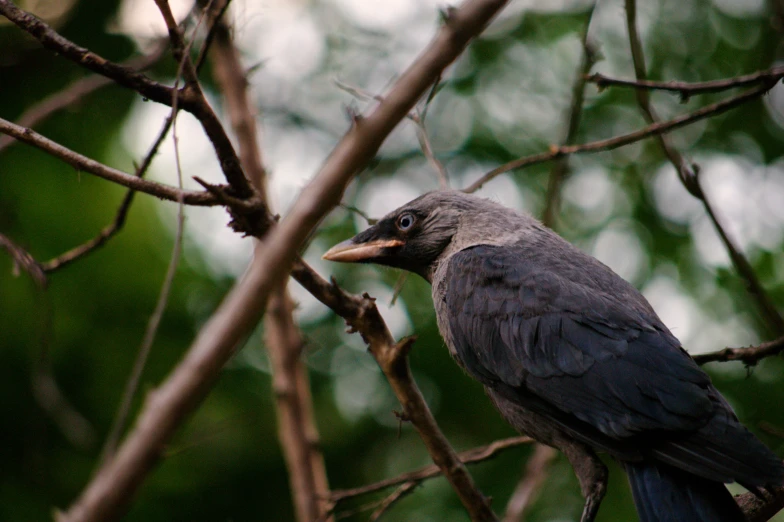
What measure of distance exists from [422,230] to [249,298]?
314 cm

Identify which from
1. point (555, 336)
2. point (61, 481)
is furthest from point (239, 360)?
point (555, 336)

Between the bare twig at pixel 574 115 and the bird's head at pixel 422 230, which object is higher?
the bare twig at pixel 574 115

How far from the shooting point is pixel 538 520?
6.48 m

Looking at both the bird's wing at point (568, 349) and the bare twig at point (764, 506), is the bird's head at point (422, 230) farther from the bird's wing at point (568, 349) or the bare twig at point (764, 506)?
the bare twig at point (764, 506)

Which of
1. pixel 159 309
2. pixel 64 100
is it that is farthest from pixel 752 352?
pixel 64 100

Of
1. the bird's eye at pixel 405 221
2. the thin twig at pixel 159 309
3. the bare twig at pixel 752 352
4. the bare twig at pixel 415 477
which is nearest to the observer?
the thin twig at pixel 159 309

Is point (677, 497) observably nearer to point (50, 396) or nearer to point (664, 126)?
point (664, 126)

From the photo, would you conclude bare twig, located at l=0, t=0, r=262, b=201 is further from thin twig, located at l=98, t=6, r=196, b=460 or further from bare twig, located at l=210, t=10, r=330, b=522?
bare twig, located at l=210, t=10, r=330, b=522

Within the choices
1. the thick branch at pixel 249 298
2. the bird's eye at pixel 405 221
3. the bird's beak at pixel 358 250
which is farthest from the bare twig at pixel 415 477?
the thick branch at pixel 249 298

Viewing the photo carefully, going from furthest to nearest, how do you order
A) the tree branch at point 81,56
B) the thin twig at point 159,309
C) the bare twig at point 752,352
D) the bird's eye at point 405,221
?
the bird's eye at point 405,221
the bare twig at point 752,352
the tree branch at point 81,56
the thin twig at point 159,309

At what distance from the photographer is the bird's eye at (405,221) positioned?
4527 mm

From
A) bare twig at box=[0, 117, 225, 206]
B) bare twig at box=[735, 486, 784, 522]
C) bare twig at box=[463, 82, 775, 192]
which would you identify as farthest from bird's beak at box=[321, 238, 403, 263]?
bare twig at box=[735, 486, 784, 522]

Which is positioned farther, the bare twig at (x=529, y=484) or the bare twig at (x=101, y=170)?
the bare twig at (x=529, y=484)

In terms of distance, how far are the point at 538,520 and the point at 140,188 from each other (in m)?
4.97
